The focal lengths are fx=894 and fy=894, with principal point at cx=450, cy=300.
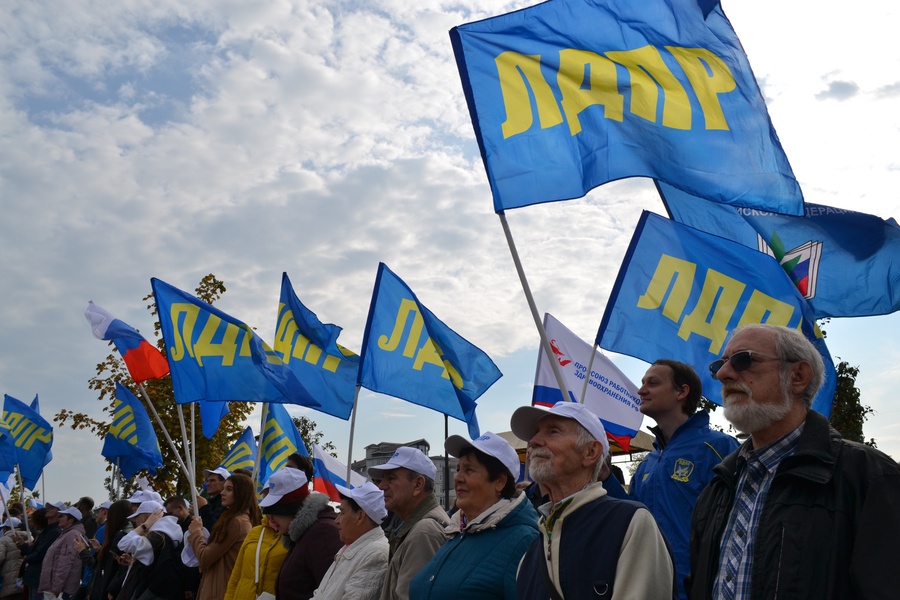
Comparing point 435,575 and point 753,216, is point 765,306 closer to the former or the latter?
point 753,216

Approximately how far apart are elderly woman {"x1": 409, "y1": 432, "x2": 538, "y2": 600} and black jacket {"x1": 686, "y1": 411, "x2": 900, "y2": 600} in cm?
180

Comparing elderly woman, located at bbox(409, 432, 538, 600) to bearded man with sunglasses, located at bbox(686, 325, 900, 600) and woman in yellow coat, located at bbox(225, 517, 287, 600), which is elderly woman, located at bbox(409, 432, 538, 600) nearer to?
bearded man with sunglasses, located at bbox(686, 325, 900, 600)

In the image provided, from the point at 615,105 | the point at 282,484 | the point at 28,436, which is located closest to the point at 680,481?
the point at 615,105

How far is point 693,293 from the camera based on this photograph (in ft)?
25.1

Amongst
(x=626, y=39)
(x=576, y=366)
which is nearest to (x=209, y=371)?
(x=576, y=366)

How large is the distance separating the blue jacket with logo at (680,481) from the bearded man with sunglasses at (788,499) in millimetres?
1272

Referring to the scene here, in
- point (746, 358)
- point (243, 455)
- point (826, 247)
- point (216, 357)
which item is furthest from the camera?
point (243, 455)

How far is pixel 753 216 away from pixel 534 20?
12.1ft

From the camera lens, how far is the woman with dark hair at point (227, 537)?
7.75 m

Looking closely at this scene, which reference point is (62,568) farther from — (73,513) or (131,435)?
(131,435)

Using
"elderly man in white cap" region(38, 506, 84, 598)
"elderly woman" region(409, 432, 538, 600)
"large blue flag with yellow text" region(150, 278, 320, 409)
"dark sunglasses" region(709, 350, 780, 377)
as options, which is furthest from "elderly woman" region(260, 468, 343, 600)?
"elderly man in white cap" region(38, 506, 84, 598)

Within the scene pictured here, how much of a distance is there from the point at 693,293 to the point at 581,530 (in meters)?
4.54

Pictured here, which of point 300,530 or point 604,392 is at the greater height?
point 604,392

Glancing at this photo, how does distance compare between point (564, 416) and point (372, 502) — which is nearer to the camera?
point (564, 416)
